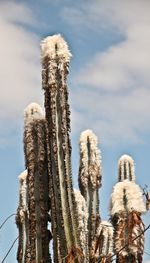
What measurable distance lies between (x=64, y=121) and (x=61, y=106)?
196mm

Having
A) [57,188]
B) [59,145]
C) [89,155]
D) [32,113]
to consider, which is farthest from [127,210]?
[89,155]

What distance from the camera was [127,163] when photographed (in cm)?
1392

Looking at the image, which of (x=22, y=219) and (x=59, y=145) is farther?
(x=22, y=219)

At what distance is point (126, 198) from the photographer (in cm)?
873

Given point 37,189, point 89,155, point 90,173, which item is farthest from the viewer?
point 90,173

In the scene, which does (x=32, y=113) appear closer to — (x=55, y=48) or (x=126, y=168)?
(x=55, y=48)

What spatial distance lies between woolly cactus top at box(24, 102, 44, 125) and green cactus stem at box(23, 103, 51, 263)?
5cm

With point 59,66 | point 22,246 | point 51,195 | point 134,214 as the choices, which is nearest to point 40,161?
point 51,195

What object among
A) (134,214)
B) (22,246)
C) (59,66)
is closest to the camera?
(134,214)

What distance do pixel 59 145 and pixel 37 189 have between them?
744 millimetres

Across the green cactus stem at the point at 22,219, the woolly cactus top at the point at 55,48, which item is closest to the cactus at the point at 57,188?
the woolly cactus top at the point at 55,48

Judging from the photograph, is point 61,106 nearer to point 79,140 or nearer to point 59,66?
point 59,66

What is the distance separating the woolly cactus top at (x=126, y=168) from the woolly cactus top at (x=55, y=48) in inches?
184

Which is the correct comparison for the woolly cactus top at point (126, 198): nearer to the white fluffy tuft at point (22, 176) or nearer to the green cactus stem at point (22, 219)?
the green cactus stem at point (22, 219)
